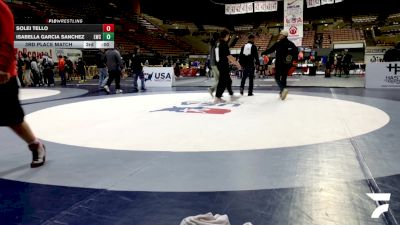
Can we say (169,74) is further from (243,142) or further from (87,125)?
(243,142)

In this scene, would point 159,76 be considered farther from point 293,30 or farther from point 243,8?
point 243,8

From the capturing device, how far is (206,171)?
2.71m

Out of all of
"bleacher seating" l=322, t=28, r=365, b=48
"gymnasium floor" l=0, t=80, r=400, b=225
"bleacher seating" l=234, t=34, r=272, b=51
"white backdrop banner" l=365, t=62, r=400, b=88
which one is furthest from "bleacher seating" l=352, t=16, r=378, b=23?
"gymnasium floor" l=0, t=80, r=400, b=225

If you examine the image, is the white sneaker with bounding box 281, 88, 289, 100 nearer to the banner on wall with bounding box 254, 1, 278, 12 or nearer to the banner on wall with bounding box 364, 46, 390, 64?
the banner on wall with bounding box 254, 1, 278, 12

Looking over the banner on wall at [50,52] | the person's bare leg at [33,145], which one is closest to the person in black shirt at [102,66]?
the banner on wall at [50,52]

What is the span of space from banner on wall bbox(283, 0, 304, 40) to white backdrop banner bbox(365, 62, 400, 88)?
8.87 feet

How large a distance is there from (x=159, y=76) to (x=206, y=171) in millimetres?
10919

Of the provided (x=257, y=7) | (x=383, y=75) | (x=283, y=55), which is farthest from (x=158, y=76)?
(x=257, y=7)

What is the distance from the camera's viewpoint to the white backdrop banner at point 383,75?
33.9ft

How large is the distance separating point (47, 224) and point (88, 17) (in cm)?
2913

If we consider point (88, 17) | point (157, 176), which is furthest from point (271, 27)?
point (157, 176)

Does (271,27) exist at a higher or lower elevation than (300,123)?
higher

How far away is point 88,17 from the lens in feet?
→ 93.7
